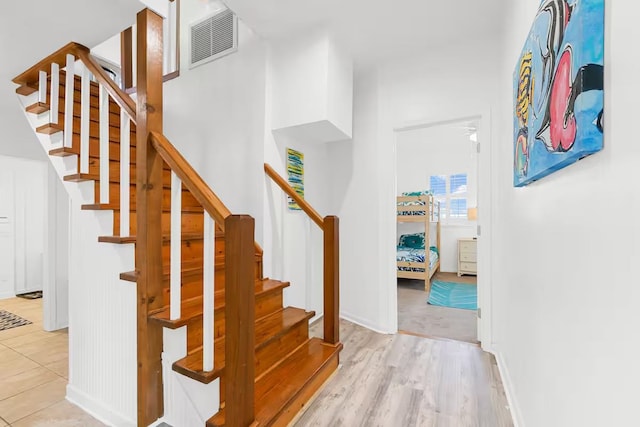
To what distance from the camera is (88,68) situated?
187 cm

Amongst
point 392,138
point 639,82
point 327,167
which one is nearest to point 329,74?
point 392,138

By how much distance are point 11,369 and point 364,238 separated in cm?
313

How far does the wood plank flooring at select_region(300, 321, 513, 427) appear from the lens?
164 cm

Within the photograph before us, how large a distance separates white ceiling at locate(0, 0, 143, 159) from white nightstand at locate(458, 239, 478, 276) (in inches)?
225

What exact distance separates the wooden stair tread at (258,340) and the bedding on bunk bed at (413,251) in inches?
115

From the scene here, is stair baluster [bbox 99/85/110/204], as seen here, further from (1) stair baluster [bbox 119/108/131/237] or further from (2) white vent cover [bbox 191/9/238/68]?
(2) white vent cover [bbox 191/9/238/68]

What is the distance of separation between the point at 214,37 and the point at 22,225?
4608 mm

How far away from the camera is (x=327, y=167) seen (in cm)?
338

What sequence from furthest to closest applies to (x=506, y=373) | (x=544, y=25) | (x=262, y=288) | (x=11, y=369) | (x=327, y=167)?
1. (x=327, y=167)
2. (x=11, y=369)
3. (x=262, y=288)
4. (x=506, y=373)
5. (x=544, y=25)

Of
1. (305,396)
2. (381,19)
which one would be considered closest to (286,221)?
(305,396)

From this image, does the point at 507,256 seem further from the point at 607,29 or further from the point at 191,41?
the point at 191,41

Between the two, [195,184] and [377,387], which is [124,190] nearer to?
[195,184]

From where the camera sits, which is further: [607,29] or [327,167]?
[327,167]

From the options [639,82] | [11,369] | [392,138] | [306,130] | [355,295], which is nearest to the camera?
[639,82]
